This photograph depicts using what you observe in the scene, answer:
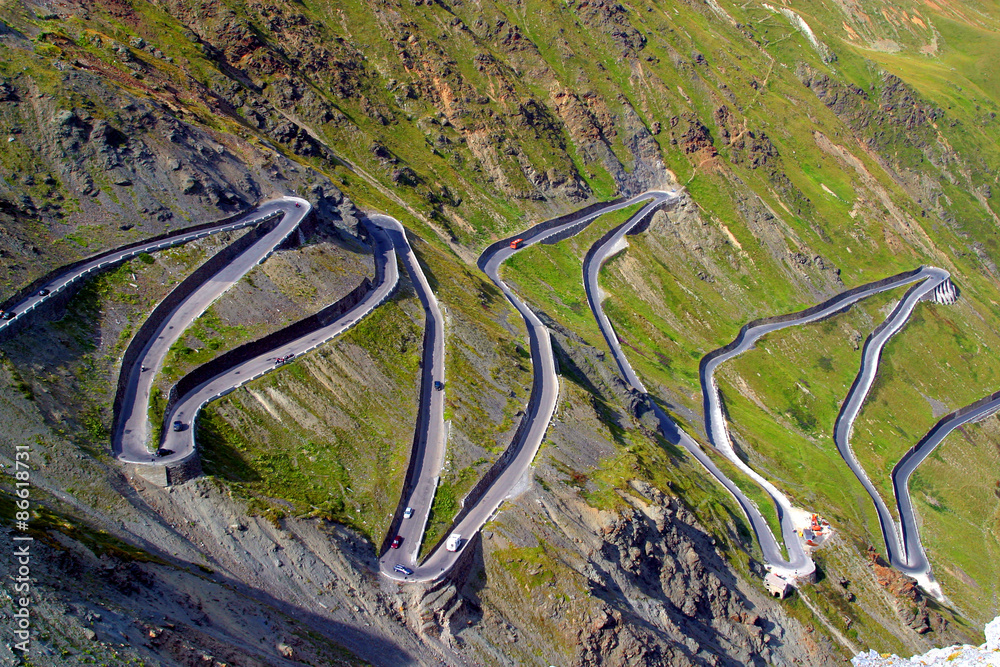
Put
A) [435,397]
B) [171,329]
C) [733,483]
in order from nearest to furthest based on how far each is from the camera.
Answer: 1. [171,329]
2. [435,397]
3. [733,483]

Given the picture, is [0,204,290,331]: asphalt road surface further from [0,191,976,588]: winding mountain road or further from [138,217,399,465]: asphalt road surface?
[138,217,399,465]: asphalt road surface

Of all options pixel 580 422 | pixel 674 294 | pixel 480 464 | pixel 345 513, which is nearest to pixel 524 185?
pixel 674 294

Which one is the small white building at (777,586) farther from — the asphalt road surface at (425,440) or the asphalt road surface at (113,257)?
the asphalt road surface at (113,257)

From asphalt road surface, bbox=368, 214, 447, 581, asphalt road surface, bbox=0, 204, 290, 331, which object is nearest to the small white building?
asphalt road surface, bbox=368, 214, 447, 581
